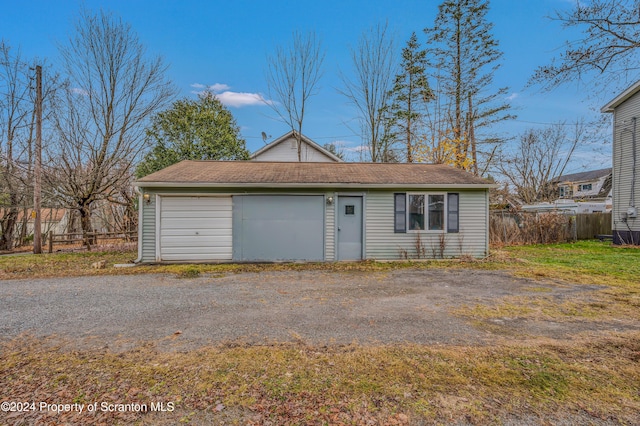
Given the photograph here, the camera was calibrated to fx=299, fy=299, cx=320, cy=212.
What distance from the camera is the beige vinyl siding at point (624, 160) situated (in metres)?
11.4

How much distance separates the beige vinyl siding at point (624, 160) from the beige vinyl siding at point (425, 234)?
780cm

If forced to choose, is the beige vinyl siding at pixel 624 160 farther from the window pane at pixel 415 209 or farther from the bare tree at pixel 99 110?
the bare tree at pixel 99 110

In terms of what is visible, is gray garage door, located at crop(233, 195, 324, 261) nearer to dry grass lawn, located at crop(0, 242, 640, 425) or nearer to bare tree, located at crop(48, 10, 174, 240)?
Result: dry grass lawn, located at crop(0, 242, 640, 425)

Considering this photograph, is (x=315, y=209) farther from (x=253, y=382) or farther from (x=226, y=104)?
(x=226, y=104)

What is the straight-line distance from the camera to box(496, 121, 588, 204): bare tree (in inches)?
942

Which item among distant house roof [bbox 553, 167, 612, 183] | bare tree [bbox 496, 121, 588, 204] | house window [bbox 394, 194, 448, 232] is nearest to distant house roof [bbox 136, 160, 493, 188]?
house window [bbox 394, 194, 448, 232]

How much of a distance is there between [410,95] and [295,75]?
623 centimetres

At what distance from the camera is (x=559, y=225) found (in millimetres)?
12570

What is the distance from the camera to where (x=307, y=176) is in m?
8.70

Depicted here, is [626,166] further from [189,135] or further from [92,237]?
[92,237]

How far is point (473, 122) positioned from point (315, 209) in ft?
37.8

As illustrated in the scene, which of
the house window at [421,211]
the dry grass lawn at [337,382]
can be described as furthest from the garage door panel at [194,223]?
the dry grass lawn at [337,382]

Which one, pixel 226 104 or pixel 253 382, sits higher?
pixel 226 104

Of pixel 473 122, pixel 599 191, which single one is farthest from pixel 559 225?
pixel 599 191
